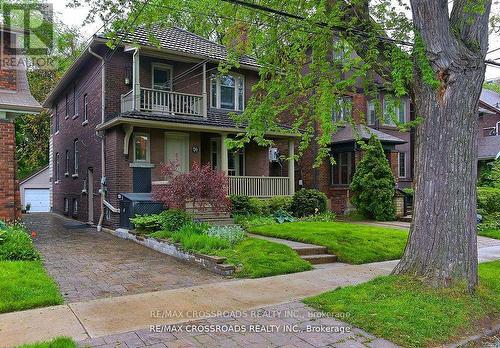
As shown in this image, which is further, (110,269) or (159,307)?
(110,269)

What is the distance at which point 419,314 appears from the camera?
499cm

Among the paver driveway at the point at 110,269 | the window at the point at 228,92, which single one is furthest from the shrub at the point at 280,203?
the paver driveway at the point at 110,269

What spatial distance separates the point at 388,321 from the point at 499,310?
1.94m

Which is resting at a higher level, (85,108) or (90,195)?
(85,108)

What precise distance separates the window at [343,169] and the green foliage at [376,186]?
268cm

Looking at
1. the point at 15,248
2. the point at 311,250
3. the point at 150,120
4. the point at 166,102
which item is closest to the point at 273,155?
the point at 166,102

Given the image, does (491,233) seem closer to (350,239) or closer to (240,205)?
(350,239)

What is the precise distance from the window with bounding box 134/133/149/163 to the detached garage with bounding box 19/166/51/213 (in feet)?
59.4

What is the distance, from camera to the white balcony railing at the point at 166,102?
47.2 ft

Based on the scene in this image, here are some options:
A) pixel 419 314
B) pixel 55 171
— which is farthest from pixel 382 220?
pixel 55 171

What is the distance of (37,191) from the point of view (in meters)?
29.7

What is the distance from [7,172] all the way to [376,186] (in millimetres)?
13138

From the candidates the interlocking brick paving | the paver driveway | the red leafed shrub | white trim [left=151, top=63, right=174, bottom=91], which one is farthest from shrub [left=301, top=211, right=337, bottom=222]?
the interlocking brick paving

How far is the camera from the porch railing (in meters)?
16.1
